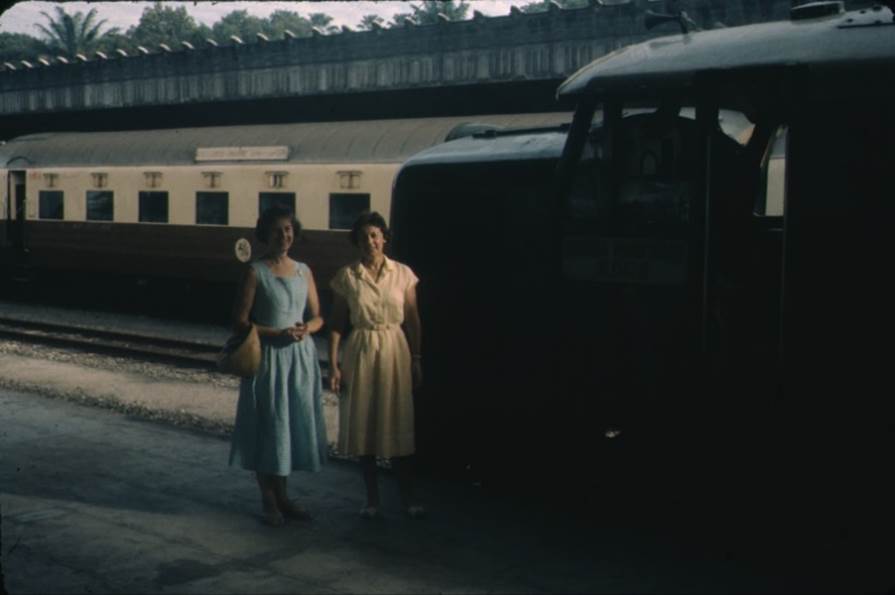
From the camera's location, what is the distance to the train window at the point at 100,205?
20.7m

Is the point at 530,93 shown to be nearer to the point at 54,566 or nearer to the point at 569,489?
the point at 569,489

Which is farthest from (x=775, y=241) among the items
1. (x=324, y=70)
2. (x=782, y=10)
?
(x=324, y=70)

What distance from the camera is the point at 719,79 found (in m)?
5.47

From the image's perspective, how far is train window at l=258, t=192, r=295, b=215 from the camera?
1767 centimetres

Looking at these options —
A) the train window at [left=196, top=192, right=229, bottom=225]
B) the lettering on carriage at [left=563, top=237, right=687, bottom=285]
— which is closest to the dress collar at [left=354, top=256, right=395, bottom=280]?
the lettering on carriage at [left=563, top=237, right=687, bottom=285]

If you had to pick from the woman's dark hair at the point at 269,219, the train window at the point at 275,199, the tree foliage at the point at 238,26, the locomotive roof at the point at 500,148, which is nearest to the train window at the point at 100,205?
the train window at the point at 275,199

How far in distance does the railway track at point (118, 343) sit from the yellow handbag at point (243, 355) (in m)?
8.03

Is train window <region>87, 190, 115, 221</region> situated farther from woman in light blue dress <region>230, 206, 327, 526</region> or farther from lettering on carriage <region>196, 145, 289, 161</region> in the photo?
woman in light blue dress <region>230, 206, 327, 526</region>

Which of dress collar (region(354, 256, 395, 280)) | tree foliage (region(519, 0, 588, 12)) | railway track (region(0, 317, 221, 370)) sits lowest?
railway track (region(0, 317, 221, 370))

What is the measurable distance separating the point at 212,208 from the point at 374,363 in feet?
43.3

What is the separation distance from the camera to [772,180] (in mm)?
6977

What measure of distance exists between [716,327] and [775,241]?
52 cm

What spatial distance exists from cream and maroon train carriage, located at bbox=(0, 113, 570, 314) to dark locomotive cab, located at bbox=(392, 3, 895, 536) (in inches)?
364

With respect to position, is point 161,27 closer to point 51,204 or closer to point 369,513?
point 51,204
